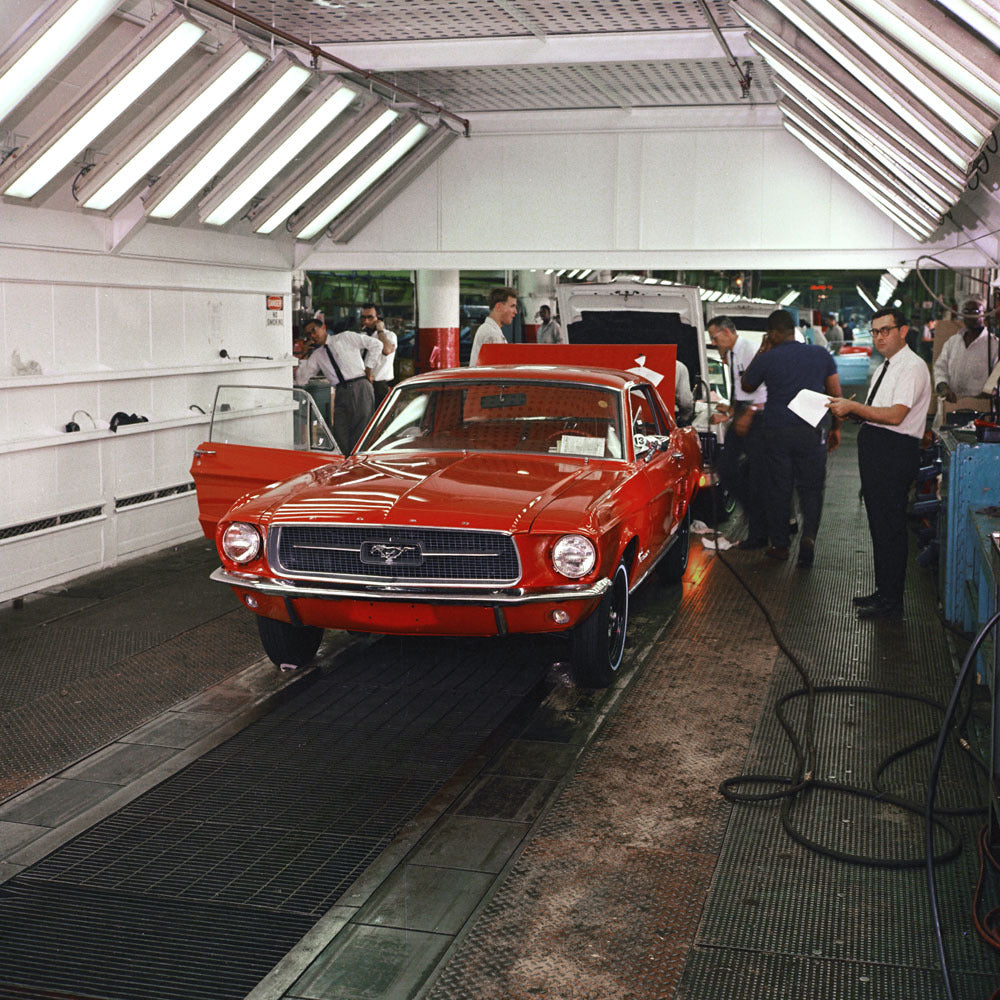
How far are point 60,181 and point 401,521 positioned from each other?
13.1 feet

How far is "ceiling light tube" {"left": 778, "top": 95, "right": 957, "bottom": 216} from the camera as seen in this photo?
8430 mm

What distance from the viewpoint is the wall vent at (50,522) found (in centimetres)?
761

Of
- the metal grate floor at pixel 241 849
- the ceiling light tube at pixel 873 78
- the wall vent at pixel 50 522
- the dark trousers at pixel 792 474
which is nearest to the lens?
the metal grate floor at pixel 241 849

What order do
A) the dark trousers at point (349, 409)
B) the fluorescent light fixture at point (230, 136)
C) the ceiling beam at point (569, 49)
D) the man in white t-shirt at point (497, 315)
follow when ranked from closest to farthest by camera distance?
the fluorescent light fixture at point (230, 136) < the ceiling beam at point (569, 49) < the man in white t-shirt at point (497, 315) < the dark trousers at point (349, 409)

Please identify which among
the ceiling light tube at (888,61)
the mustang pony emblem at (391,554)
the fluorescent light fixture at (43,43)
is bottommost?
the mustang pony emblem at (391,554)

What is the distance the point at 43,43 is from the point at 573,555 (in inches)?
152

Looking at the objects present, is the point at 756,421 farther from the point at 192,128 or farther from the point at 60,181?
the point at 60,181

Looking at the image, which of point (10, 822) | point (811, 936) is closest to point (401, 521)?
point (10, 822)

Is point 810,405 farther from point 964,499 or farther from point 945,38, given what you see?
point 945,38

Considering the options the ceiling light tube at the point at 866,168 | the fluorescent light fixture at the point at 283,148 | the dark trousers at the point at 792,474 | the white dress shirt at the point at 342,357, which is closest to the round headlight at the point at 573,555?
the dark trousers at the point at 792,474

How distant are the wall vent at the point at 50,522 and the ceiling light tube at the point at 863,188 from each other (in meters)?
6.72

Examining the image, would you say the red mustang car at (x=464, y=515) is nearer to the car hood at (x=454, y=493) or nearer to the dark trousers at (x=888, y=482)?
the car hood at (x=454, y=493)

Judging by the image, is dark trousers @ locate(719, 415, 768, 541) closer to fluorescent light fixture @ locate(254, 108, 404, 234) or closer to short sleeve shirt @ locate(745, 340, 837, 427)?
short sleeve shirt @ locate(745, 340, 837, 427)

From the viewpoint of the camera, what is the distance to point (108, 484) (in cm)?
861
